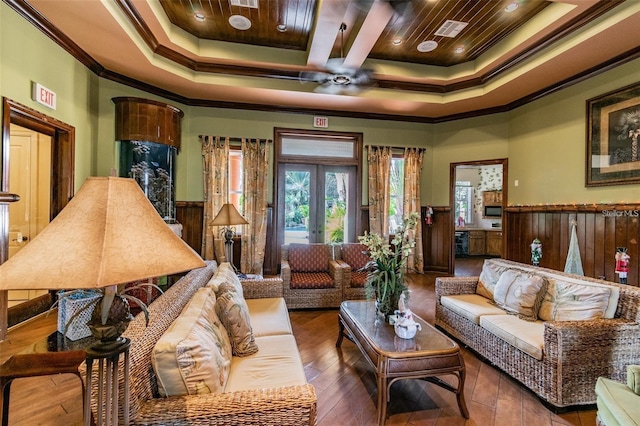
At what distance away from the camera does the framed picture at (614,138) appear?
391 cm

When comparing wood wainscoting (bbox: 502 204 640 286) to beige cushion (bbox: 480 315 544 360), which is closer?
beige cushion (bbox: 480 315 544 360)

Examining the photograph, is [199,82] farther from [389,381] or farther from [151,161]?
[389,381]

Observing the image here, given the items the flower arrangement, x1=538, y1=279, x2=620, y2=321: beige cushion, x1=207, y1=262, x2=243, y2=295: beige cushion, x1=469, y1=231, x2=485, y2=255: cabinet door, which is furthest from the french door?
x1=469, y1=231, x2=485, y2=255: cabinet door

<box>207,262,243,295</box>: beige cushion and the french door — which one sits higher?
the french door

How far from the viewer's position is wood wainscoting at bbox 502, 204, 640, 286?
13.0ft

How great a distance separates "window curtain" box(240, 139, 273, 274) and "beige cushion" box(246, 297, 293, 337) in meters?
2.68

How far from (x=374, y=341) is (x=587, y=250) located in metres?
4.10

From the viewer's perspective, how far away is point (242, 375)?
72.4 inches

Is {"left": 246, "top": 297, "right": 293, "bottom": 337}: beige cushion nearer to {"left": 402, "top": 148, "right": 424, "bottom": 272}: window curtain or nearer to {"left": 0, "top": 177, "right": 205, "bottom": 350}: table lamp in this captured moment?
{"left": 0, "top": 177, "right": 205, "bottom": 350}: table lamp

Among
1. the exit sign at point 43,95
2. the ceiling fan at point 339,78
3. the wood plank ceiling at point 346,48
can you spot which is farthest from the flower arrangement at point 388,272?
the exit sign at point 43,95

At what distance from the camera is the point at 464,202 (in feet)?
32.8

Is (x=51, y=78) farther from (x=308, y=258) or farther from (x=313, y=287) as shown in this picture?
(x=313, y=287)

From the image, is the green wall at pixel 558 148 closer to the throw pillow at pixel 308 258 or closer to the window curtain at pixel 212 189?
the throw pillow at pixel 308 258

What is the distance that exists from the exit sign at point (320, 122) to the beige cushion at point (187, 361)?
5144 mm
